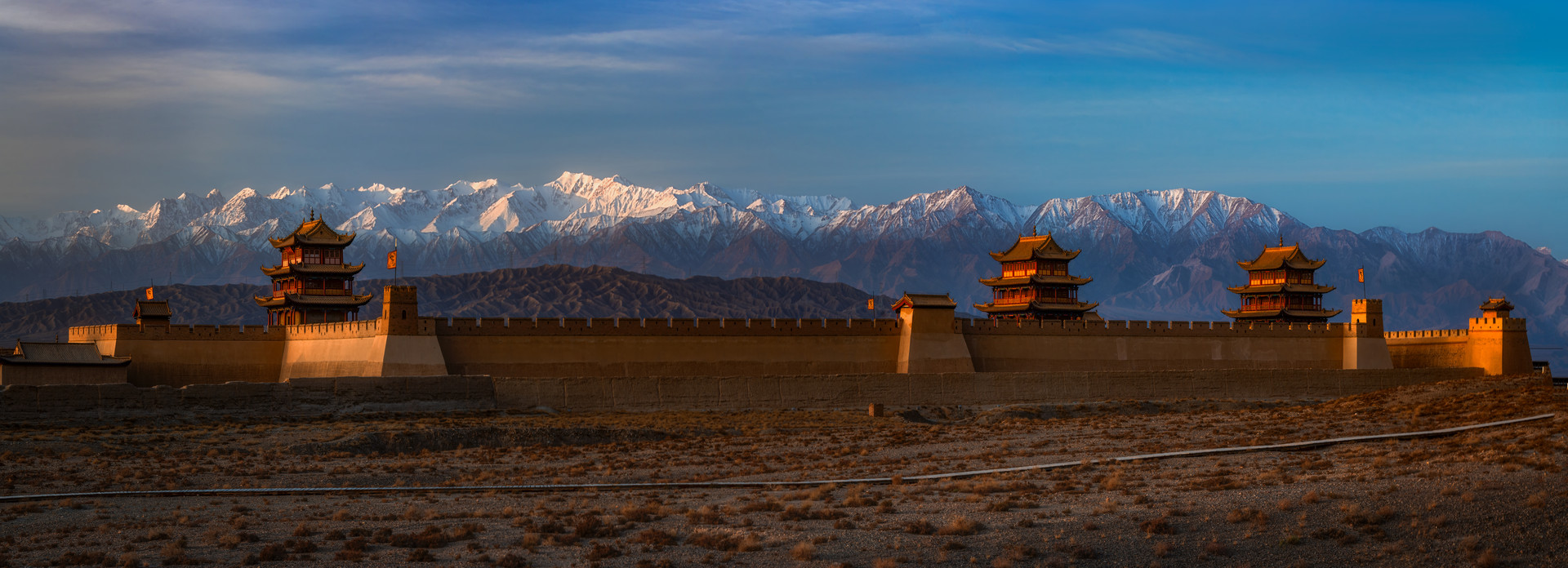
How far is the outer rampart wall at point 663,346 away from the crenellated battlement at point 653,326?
3cm

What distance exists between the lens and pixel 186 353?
54656mm

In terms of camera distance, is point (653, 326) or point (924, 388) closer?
point (924, 388)

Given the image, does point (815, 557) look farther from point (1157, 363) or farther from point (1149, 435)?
point (1157, 363)

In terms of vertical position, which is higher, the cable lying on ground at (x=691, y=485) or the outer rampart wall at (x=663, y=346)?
the outer rampart wall at (x=663, y=346)

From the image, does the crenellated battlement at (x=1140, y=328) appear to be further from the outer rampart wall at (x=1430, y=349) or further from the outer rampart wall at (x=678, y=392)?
the outer rampart wall at (x=678, y=392)

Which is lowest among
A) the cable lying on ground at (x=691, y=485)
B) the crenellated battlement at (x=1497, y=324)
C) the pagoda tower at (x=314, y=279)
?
the cable lying on ground at (x=691, y=485)

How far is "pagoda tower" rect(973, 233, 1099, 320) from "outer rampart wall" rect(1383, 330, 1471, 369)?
52.3 ft

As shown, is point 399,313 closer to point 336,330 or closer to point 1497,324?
point 336,330

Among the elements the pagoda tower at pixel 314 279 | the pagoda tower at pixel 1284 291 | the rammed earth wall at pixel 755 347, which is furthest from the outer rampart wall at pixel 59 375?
the pagoda tower at pixel 1284 291

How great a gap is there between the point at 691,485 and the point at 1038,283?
54.9 meters

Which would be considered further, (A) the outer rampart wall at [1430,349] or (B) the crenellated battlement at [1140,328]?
(A) the outer rampart wall at [1430,349]

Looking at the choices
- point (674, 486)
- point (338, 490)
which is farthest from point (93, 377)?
point (674, 486)

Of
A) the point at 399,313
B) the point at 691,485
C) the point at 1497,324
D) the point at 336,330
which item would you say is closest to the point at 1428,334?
the point at 1497,324

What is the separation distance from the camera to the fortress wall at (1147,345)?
6212cm
